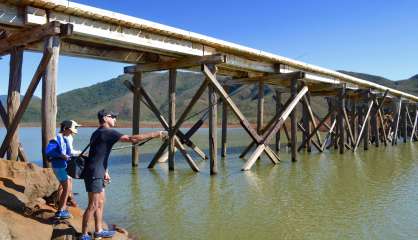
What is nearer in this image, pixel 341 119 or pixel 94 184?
pixel 94 184

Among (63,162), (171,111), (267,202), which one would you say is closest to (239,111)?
(171,111)

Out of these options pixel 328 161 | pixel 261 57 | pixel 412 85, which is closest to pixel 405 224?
pixel 261 57

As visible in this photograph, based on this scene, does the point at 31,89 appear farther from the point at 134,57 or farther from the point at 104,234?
the point at 134,57

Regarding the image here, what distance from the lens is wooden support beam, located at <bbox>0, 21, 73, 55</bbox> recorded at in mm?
8078

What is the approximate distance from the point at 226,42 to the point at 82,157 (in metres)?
8.76

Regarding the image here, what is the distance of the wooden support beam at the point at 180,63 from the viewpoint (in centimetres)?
1284

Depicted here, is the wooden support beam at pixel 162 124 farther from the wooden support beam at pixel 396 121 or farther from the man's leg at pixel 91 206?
the wooden support beam at pixel 396 121

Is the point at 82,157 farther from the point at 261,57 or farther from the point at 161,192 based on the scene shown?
the point at 261,57

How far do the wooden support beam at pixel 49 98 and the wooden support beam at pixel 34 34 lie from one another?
0.56 ft

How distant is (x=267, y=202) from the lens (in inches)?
371

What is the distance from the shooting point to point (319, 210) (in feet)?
28.2

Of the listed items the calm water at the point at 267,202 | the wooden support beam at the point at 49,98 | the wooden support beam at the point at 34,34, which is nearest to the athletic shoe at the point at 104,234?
the calm water at the point at 267,202

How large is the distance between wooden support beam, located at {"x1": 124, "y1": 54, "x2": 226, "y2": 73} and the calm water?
131 inches

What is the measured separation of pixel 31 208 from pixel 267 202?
16.2ft
